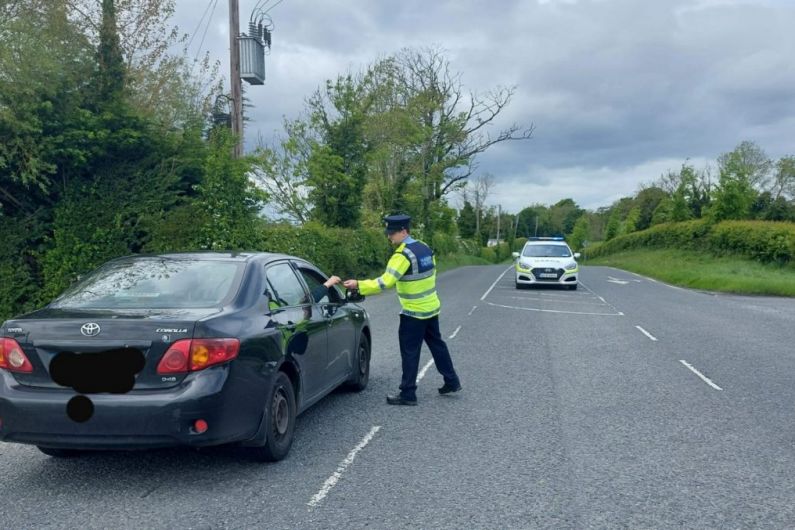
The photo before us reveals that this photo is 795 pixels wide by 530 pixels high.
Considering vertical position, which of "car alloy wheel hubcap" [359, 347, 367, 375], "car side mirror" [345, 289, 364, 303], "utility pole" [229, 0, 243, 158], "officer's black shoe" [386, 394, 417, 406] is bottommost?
"officer's black shoe" [386, 394, 417, 406]

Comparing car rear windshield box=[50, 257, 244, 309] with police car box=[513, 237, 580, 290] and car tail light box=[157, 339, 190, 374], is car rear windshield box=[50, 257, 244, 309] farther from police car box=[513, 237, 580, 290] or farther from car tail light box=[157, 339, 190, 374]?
police car box=[513, 237, 580, 290]

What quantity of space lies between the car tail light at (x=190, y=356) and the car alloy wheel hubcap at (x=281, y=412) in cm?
77

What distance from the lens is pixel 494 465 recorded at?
16.8ft

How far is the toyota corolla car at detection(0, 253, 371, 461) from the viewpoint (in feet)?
14.4

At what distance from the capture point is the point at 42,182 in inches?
491

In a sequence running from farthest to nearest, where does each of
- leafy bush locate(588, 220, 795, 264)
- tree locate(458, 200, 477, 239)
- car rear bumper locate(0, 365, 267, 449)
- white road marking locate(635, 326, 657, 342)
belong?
tree locate(458, 200, 477, 239)
leafy bush locate(588, 220, 795, 264)
white road marking locate(635, 326, 657, 342)
car rear bumper locate(0, 365, 267, 449)

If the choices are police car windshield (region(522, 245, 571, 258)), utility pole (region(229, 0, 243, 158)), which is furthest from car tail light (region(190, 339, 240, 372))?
police car windshield (region(522, 245, 571, 258))

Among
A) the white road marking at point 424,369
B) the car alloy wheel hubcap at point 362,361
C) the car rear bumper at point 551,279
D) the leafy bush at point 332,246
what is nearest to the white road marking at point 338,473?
the car alloy wheel hubcap at point 362,361

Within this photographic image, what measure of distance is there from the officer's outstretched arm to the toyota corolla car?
1306mm

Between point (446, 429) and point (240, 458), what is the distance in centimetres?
180

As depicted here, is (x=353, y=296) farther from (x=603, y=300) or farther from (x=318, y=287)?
(x=603, y=300)

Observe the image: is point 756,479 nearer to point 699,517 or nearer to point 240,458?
point 699,517

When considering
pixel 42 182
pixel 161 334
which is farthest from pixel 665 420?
pixel 42 182

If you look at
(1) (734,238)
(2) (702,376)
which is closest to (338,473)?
(2) (702,376)
